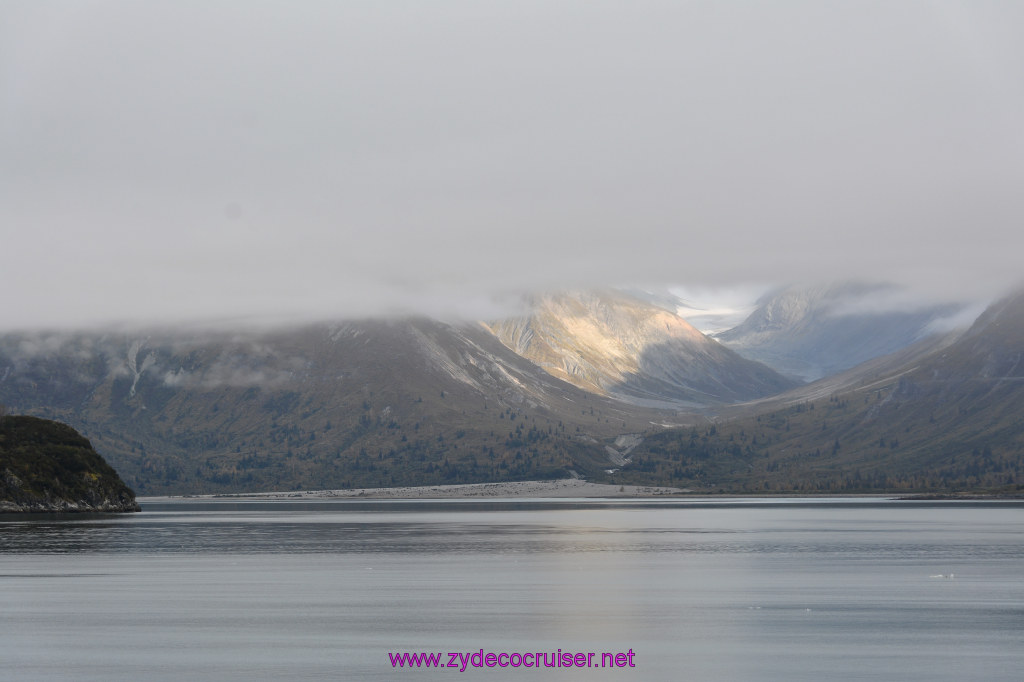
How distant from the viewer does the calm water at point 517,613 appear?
71375mm

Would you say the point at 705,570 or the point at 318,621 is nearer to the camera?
the point at 318,621

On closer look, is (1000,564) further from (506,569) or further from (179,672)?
(179,672)

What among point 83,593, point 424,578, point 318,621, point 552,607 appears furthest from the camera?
point 424,578

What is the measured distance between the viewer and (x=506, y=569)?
136750 mm

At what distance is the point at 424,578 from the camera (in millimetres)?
126812

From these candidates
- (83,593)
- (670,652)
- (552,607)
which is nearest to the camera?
(670,652)

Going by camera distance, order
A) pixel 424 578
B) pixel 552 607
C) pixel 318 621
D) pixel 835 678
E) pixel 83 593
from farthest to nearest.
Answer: pixel 424 578 < pixel 83 593 < pixel 552 607 < pixel 318 621 < pixel 835 678

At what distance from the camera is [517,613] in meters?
95.5

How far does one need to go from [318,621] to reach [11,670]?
25986mm

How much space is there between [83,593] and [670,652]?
63.0 m

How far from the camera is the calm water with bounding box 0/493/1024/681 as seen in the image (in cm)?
7138

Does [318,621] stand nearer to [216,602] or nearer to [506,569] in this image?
[216,602]

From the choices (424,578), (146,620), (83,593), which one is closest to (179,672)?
(146,620)

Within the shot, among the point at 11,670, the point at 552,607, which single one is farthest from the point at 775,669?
the point at 11,670
